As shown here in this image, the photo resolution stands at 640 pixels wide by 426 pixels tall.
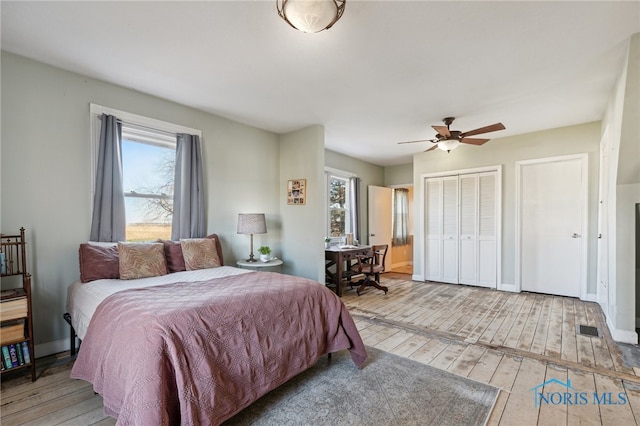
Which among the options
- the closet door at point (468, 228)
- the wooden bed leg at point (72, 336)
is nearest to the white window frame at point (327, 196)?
the closet door at point (468, 228)

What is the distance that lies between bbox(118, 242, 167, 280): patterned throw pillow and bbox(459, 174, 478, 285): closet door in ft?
16.1

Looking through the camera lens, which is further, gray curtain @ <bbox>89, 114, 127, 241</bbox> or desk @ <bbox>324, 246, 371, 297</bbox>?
desk @ <bbox>324, 246, 371, 297</bbox>

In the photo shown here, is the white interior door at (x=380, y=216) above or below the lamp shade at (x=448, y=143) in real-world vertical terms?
below

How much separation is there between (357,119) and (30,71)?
11.3 ft

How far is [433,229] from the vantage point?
5809 millimetres

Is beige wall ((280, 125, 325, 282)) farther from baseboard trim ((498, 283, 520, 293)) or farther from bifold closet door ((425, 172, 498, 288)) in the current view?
baseboard trim ((498, 283, 520, 293))

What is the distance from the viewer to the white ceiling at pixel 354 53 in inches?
78.5

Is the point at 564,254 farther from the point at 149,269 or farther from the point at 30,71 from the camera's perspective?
the point at 30,71

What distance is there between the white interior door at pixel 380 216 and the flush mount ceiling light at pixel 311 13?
5.02 m

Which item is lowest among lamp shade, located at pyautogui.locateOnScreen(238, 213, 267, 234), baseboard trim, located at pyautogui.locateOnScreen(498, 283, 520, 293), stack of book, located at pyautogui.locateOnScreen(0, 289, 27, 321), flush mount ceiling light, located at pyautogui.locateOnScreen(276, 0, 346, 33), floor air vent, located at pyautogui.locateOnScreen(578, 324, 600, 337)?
floor air vent, located at pyautogui.locateOnScreen(578, 324, 600, 337)

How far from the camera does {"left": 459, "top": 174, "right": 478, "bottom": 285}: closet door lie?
17.4 ft

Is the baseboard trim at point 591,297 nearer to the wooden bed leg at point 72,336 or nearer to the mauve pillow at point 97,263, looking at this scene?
the mauve pillow at point 97,263

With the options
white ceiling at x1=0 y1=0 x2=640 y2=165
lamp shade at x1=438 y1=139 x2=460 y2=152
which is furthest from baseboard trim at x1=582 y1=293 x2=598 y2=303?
lamp shade at x1=438 y1=139 x2=460 y2=152

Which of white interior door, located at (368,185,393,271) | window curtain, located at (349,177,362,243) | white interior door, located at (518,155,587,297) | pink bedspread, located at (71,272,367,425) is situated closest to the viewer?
pink bedspread, located at (71,272,367,425)
